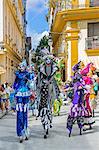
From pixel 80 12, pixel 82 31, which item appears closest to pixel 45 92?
pixel 80 12

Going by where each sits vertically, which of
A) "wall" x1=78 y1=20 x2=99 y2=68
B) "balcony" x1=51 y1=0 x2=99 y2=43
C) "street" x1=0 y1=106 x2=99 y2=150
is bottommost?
"street" x1=0 y1=106 x2=99 y2=150

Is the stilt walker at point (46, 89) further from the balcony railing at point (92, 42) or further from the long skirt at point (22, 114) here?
the balcony railing at point (92, 42)

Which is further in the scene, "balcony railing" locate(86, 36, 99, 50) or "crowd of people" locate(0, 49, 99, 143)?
"balcony railing" locate(86, 36, 99, 50)

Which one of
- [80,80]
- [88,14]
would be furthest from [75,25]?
[80,80]

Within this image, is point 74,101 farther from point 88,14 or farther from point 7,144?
point 88,14

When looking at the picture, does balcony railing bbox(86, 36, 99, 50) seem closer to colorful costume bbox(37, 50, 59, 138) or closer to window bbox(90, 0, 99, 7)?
window bbox(90, 0, 99, 7)

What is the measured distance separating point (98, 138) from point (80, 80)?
168 centimetres

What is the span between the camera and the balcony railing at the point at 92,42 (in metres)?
33.5

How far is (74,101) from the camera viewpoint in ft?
36.6

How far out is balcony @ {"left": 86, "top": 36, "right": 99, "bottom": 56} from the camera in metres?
33.5

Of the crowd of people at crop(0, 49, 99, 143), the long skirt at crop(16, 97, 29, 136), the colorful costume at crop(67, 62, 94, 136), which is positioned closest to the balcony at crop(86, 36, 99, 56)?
the crowd of people at crop(0, 49, 99, 143)

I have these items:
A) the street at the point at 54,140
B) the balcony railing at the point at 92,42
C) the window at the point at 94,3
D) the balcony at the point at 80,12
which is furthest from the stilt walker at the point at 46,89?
the window at the point at 94,3

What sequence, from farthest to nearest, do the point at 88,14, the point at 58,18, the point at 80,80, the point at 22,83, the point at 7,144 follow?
the point at 58,18 → the point at 88,14 → the point at 80,80 → the point at 22,83 → the point at 7,144

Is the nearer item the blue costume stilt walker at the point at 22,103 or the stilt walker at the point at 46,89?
the blue costume stilt walker at the point at 22,103
